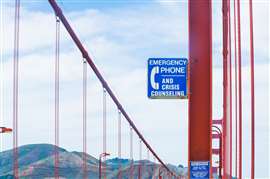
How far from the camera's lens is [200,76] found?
18.0m

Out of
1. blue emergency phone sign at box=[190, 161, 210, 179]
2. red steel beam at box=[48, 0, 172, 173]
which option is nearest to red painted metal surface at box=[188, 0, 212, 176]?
blue emergency phone sign at box=[190, 161, 210, 179]

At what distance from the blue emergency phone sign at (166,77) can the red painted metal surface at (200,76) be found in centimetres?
37

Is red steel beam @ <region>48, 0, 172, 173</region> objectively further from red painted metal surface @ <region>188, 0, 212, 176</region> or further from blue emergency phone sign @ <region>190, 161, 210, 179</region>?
blue emergency phone sign @ <region>190, 161, 210, 179</region>

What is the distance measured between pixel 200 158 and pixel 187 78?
1.53 metres

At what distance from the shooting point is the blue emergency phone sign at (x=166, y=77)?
18312 mm

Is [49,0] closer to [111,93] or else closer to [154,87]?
[154,87]

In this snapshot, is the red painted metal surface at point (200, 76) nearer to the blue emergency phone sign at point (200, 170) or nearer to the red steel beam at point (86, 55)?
the blue emergency phone sign at point (200, 170)

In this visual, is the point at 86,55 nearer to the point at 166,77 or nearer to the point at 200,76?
the point at 166,77

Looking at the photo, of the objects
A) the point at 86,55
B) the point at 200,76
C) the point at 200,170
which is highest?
the point at 86,55

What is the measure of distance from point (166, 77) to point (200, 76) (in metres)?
0.87

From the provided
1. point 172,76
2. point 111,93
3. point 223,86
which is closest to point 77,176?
point 111,93

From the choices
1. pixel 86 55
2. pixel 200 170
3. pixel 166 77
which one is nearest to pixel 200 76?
pixel 166 77

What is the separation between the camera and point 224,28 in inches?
926

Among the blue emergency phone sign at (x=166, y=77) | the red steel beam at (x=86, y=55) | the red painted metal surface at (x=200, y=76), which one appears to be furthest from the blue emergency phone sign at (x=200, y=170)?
the red steel beam at (x=86, y=55)
